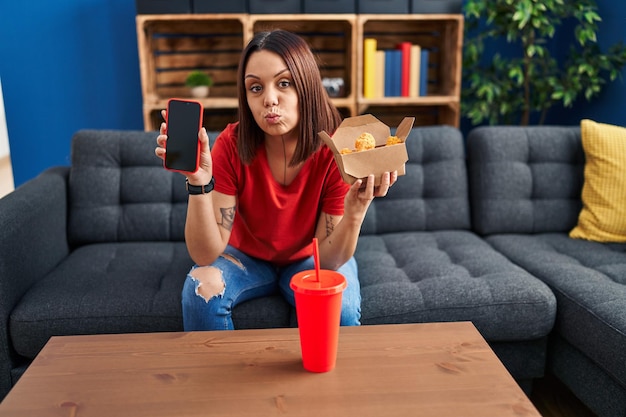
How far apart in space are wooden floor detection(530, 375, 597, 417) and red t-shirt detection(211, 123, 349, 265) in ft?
2.73

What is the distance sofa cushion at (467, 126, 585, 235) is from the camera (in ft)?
6.36

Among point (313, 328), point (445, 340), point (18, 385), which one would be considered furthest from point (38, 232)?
point (445, 340)

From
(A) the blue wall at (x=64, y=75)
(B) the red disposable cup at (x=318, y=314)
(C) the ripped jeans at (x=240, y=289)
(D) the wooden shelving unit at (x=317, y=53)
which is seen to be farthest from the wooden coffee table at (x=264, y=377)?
(A) the blue wall at (x=64, y=75)

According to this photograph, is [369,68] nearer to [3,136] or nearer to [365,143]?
[365,143]

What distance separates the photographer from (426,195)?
6.49 ft

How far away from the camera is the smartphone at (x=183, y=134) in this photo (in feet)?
3.43

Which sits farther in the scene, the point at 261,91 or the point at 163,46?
the point at 163,46

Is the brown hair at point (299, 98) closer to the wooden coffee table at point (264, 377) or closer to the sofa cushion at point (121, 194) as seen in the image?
the wooden coffee table at point (264, 377)

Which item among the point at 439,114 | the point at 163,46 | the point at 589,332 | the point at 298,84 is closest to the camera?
the point at 298,84

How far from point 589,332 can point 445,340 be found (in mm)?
538

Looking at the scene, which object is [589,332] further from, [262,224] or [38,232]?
[38,232]

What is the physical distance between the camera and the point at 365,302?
1.41 m

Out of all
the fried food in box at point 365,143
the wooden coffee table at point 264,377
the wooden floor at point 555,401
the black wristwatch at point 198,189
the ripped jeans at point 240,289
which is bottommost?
the wooden floor at point 555,401

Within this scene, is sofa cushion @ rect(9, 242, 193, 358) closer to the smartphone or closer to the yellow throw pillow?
the smartphone
